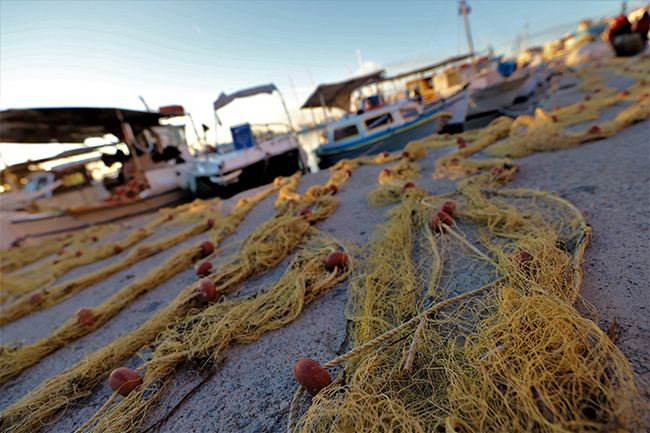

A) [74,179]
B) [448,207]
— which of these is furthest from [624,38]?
[74,179]

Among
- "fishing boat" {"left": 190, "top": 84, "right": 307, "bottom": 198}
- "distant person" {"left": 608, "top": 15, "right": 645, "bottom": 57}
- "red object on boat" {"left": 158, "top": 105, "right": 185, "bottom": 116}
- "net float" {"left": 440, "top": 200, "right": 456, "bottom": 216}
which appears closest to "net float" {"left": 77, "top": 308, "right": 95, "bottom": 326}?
"net float" {"left": 440, "top": 200, "right": 456, "bottom": 216}

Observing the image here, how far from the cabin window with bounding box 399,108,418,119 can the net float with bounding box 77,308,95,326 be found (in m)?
12.7

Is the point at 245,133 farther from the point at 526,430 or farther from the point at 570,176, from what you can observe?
the point at 526,430

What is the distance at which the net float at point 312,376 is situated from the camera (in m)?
1.38

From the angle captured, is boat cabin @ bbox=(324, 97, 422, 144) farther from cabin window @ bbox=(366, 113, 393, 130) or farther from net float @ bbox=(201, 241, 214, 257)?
net float @ bbox=(201, 241, 214, 257)

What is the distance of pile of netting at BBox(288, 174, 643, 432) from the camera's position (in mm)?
994

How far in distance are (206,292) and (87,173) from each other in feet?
62.0

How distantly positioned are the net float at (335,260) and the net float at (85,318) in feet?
8.92

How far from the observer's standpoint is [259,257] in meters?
3.24

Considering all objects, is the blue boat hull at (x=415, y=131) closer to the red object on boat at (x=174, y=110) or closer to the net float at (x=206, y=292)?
the red object on boat at (x=174, y=110)

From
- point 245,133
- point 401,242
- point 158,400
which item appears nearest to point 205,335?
point 158,400

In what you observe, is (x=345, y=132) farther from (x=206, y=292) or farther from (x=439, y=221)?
(x=206, y=292)

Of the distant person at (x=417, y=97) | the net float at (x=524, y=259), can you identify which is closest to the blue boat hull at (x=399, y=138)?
the distant person at (x=417, y=97)

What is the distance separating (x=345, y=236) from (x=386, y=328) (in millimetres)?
1889
